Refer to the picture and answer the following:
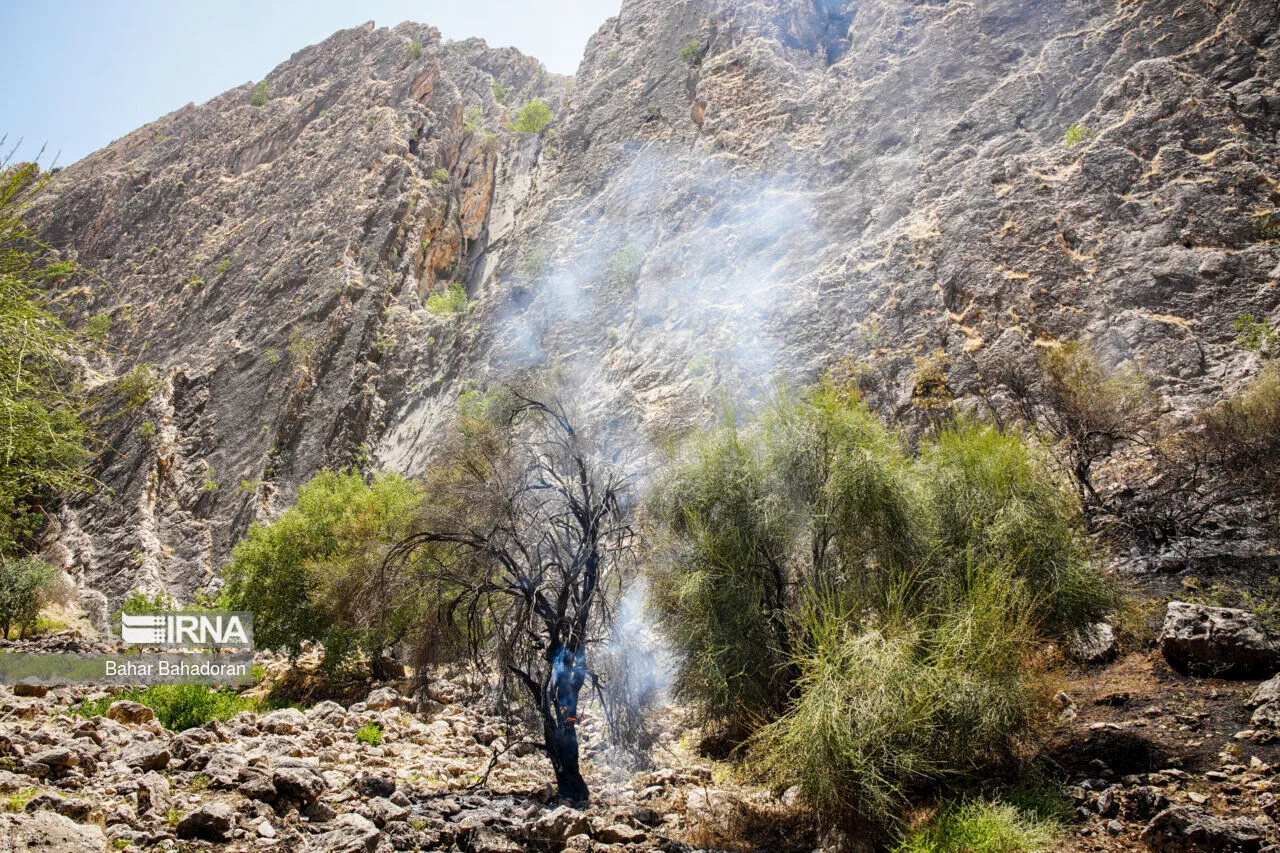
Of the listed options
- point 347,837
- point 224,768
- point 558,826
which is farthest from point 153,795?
point 558,826

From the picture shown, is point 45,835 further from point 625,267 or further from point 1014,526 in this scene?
point 625,267

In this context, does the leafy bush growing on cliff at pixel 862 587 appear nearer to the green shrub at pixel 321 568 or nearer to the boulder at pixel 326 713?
the boulder at pixel 326 713

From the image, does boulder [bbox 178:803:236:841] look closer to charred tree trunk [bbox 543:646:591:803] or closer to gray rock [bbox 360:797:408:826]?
gray rock [bbox 360:797:408:826]

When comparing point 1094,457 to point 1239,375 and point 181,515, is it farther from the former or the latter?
point 181,515

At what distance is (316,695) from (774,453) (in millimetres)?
12541

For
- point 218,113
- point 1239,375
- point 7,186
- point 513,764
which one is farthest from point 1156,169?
point 218,113

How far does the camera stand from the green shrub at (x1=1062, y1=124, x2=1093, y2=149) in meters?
17.6

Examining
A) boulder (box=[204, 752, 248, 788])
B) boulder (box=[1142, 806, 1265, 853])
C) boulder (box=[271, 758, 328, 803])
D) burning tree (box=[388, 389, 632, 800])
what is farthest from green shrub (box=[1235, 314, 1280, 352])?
boulder (box=[204, 752, 248, 788])

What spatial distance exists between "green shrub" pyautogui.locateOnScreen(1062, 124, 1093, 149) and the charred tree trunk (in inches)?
671

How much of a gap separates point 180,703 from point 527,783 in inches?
245

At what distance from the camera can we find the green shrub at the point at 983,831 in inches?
272

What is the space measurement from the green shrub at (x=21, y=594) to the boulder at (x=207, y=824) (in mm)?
21745

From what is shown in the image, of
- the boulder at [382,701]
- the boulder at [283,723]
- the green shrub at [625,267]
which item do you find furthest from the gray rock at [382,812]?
the green shrub at [625,267]

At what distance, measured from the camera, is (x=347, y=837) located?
6.50m
